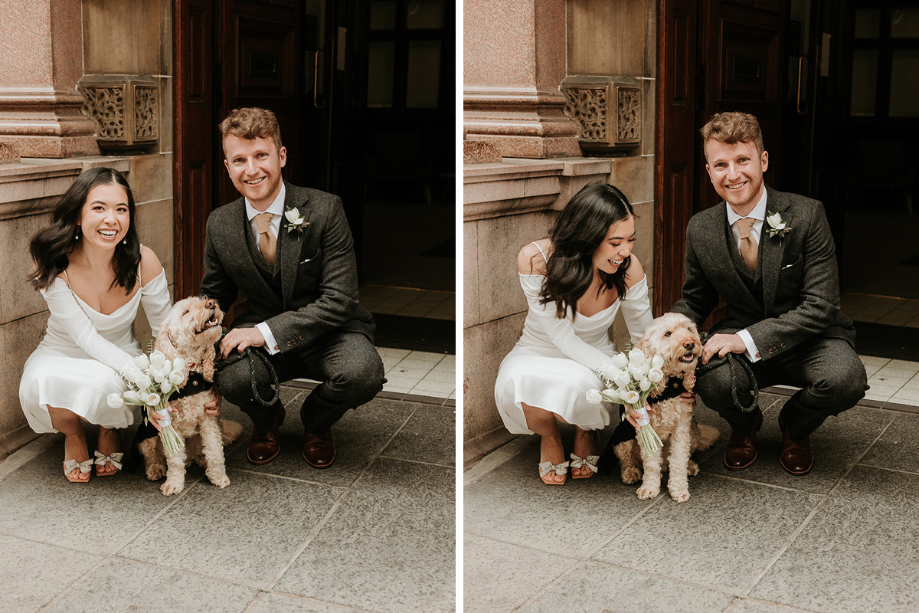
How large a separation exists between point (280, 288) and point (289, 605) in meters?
1.18

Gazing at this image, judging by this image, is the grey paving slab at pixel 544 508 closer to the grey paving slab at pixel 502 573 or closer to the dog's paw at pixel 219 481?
the grey paving slab at pixel 502 573

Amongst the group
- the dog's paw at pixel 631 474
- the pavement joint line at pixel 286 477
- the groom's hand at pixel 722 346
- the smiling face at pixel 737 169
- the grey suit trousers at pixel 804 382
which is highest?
the smiling face at pixel 737 169

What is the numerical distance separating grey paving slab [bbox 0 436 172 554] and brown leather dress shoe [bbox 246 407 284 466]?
0.38 meters

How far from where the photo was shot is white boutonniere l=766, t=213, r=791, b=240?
3389 mm

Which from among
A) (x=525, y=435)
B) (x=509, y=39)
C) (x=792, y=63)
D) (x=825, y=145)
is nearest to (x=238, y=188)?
(x=509, y=39)

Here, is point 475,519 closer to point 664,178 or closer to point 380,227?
point 664,178

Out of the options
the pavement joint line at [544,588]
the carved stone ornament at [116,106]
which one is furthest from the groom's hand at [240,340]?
the pavement joint line at [544,588]

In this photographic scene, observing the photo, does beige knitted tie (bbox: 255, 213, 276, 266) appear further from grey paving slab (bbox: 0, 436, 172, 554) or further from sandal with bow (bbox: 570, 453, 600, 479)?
sandal with bow (bbox: 570, 453, 600, 479)

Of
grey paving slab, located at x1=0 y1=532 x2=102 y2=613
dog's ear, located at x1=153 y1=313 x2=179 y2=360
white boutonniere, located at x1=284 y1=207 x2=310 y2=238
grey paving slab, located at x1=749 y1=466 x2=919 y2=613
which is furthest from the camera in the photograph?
white boutonniere, located at x1=284 y1=207 x2=310 y2=238

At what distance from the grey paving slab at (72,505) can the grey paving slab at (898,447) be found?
2652 mm

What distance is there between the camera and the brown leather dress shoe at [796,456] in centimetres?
353

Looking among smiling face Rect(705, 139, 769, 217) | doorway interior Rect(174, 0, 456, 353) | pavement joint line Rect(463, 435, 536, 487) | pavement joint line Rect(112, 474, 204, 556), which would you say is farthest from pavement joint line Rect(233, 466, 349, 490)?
smiling face Rect(705, 139, 769, 217)

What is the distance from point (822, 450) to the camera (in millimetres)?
3656

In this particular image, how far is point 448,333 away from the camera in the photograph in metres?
4.50
